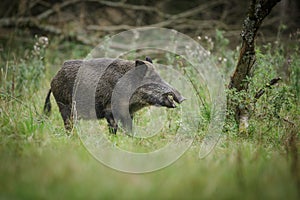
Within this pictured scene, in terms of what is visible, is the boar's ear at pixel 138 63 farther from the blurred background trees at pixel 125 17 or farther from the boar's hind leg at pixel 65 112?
the blurred background trees at pixel 125 17

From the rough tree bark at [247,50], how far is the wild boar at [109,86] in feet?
2.21

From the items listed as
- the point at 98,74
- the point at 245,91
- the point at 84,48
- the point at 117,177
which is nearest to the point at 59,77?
the point at 98,74

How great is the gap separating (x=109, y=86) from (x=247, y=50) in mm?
1592

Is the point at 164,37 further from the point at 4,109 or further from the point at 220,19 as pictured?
the point at 4,109

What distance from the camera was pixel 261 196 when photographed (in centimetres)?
249

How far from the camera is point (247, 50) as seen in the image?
4.53m

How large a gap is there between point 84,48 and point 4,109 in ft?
17.3

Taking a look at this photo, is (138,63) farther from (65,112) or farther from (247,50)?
(247,50)

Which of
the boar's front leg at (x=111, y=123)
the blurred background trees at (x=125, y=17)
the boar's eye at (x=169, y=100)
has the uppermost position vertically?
the blurred background trees at (x=125, y=17)

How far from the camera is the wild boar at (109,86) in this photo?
190 inches

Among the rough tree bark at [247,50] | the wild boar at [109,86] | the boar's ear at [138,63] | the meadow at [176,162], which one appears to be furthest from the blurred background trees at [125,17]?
the rough tree bark at [247,50]

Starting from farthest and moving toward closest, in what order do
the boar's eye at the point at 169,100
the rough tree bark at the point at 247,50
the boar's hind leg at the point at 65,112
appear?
Result: 1. the boar's hind leg at the point at 65,112
2. the boar's eye at the point at 169,100
3. the rough tree bark at the point at 247,50

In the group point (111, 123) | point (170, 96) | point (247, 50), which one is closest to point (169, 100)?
point (170, 96)

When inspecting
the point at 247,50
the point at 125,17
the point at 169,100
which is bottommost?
the point at 169,100
